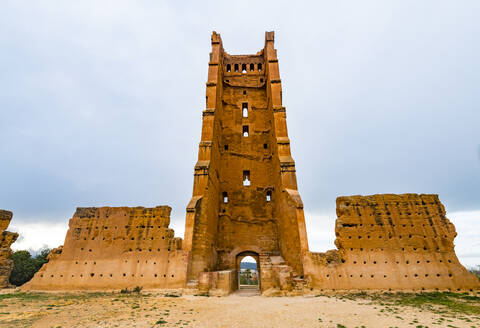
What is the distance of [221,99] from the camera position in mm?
21891

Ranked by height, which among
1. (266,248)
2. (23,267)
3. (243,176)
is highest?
(243,176)

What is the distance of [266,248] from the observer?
17.1 metres

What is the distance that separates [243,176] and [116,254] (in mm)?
10862

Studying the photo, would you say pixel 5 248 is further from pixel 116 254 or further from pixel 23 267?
pixel 23 267

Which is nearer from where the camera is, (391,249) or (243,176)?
(391,249)

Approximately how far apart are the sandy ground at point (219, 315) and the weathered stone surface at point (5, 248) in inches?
211

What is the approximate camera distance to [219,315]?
7117mm

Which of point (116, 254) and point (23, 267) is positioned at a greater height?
point (116, 254)

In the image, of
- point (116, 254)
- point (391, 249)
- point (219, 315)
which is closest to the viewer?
point (219, 315)

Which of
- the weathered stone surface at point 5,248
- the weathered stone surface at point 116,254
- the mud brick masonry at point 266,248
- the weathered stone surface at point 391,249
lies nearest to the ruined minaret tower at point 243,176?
the mud brick masonry at point 266,248

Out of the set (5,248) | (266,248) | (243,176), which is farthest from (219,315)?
(5,248)

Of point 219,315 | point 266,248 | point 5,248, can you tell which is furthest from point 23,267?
point 219,315

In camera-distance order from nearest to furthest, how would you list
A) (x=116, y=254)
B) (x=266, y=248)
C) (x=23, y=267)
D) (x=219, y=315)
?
(x=219, y=315), (x=116, y=254), (x=266, y=248), (x=23, y=267)

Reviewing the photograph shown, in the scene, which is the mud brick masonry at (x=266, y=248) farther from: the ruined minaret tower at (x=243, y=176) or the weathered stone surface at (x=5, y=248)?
the weathered stone surface at (x=5, y=248)
